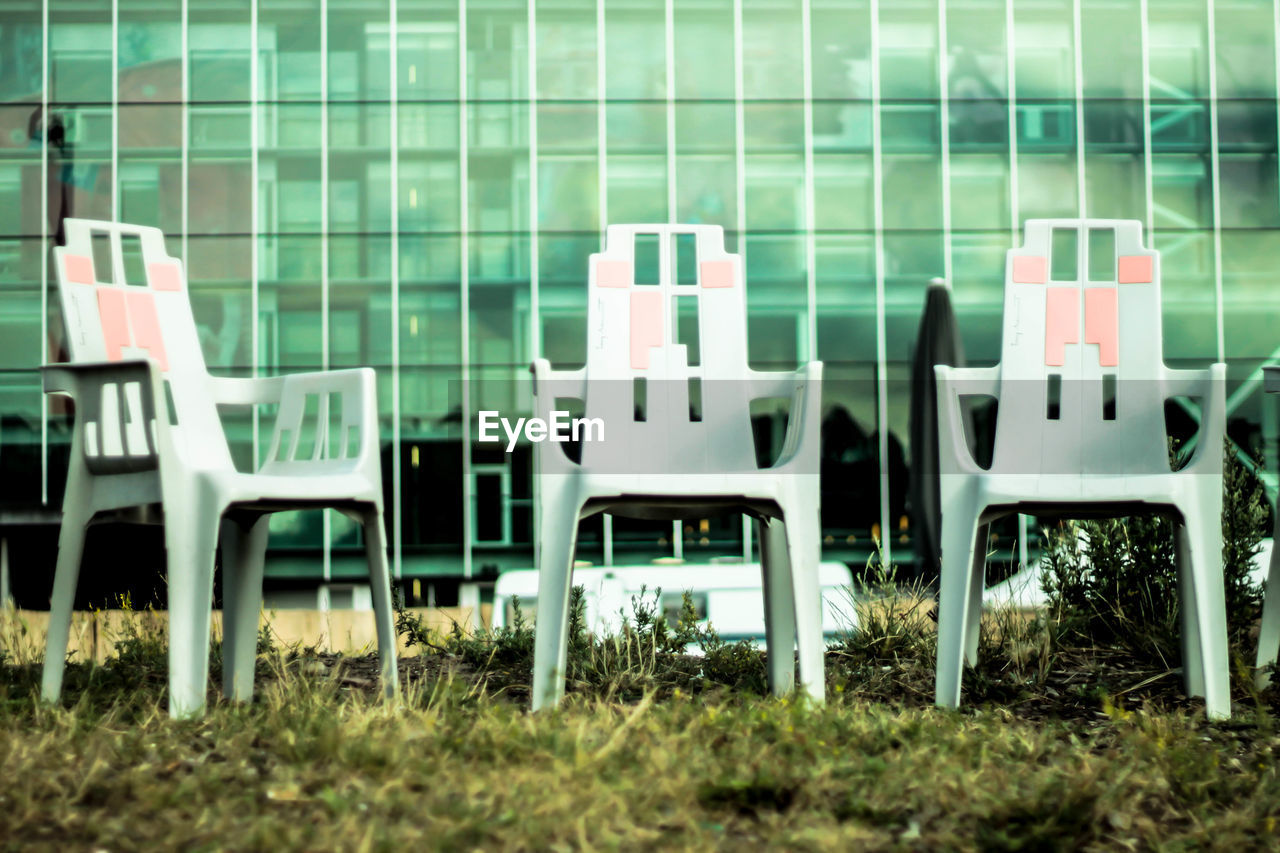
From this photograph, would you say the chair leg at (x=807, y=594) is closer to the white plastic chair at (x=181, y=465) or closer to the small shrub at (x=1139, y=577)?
the white plastic chair at (x=181, y=465)

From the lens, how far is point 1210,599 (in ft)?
10.2

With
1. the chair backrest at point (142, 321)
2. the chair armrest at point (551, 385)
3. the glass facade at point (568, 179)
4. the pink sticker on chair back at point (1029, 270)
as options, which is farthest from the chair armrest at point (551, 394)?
the glass facade at point (568, 179)

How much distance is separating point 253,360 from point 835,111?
753 centimetres

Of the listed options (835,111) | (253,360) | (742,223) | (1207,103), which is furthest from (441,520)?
(1207,103)

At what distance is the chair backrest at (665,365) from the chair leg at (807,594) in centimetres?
24

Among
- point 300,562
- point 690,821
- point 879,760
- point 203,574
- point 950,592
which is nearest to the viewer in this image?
point 690,821

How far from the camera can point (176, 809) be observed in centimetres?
207

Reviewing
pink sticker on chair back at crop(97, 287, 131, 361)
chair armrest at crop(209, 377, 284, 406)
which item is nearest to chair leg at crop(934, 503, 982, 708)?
chair armrest at crop(209, 377, 284, 406)

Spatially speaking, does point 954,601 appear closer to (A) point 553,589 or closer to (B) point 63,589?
(A) point 553,589

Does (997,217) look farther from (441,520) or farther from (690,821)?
(690,821)

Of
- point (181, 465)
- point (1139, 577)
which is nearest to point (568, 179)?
point (1139, 577)

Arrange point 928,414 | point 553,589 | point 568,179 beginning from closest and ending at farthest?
point 553,589 → point 928,414 → point 568,179

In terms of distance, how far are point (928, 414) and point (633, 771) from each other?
4.64 metres

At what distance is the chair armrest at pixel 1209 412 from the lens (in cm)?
312
